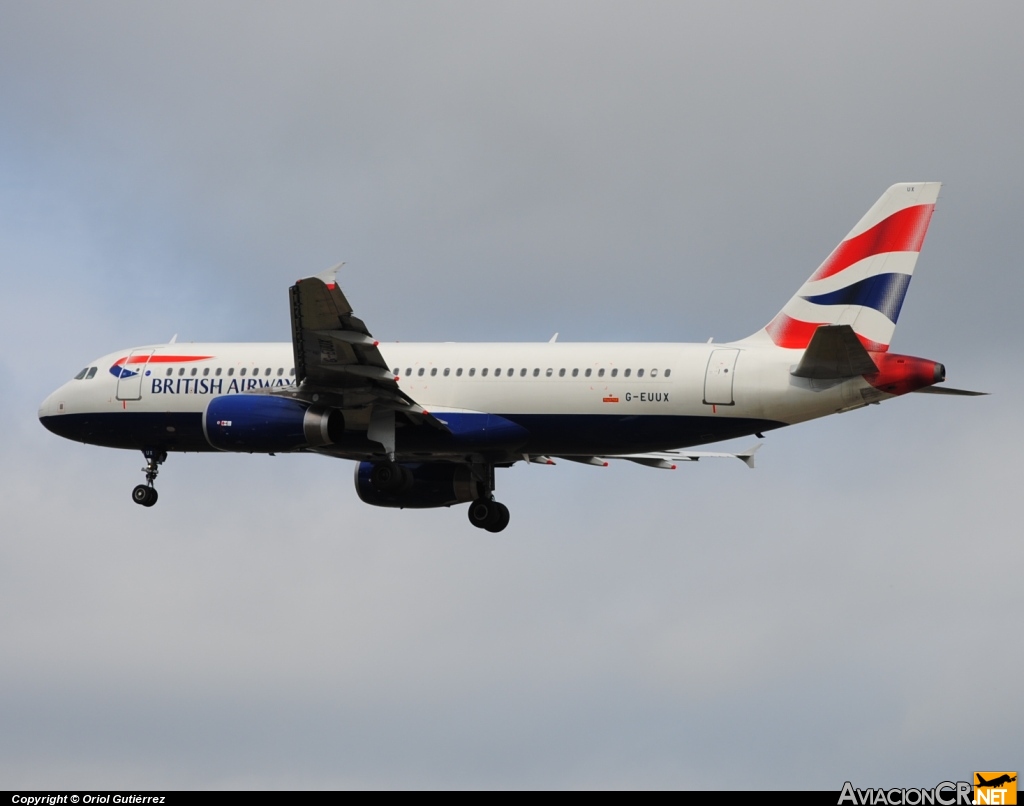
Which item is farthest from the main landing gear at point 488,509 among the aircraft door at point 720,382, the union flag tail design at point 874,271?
the union flag tail design at point 874,271

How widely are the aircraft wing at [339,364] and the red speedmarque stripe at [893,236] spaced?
38.7 ft

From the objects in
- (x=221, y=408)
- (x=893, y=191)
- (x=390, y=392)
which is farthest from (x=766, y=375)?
(x=221, y=408)

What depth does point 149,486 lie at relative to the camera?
194 feet

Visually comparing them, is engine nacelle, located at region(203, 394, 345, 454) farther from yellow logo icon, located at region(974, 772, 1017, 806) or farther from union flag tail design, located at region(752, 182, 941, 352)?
yellow logo icon, located at region(974, 772, 1017, 806)

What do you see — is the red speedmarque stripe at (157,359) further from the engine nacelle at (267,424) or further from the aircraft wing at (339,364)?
the aircraft wing at (339,364)

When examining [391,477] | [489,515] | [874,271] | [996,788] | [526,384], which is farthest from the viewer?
[489,515]

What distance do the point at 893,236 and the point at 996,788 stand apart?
52.8ft

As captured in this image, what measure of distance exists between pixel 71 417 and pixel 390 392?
1156 cm

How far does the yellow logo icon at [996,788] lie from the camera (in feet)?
129

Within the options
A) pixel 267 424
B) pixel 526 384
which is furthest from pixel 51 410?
pixel 526 384

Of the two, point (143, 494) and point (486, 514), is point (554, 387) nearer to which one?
point (486, 514)

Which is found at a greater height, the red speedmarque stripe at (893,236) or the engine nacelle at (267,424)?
the red speedmarque stripe at (893,236)

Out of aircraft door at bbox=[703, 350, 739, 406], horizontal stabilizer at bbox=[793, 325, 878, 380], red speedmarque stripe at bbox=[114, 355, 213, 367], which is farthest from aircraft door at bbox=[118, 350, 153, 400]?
horizontal stabilizer at bbox=[793, 325, 878, 380]

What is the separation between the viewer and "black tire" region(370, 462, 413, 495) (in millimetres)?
56781
